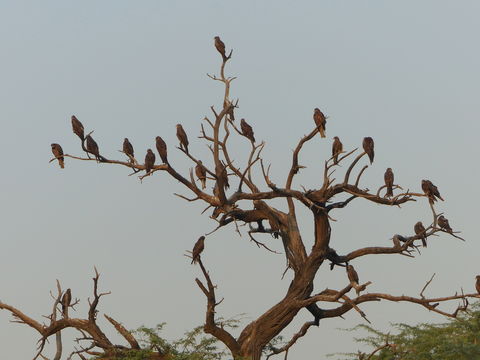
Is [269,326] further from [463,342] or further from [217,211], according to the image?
[463,342]

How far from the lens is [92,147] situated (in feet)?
45.2

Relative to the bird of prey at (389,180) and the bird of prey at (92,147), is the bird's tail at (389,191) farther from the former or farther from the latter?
the bird of prey at (92,147)

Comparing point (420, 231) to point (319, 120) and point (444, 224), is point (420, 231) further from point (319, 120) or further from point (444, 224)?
point (319, 120)

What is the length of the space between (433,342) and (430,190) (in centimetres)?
250

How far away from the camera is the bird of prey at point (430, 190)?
1361 centimetres

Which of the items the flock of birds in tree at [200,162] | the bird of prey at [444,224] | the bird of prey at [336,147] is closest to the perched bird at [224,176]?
the flock of birds in tree at [200,162]

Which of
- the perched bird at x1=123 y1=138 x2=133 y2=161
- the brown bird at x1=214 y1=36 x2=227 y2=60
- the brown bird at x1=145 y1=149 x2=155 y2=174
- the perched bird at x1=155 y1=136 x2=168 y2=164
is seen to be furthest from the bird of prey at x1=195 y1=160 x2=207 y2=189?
the brown bird at x1=214 y1=36 x2=227 y2=60

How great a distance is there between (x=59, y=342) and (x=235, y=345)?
9.88ft

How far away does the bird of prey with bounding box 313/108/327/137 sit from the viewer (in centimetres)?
1389

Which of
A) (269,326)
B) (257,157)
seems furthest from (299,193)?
(269,326)

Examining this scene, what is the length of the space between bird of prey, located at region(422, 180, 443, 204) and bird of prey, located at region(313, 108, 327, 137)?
176 centimetres

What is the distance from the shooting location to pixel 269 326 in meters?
14.1

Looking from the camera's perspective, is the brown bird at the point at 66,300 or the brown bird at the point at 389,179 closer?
the brown bird at the point at 389,179

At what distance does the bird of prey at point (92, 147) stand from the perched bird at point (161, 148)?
0.93 m
